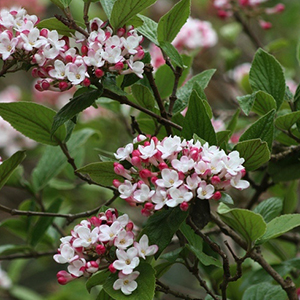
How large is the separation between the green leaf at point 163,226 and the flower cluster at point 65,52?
0.20m

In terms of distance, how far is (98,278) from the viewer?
703 millimetres

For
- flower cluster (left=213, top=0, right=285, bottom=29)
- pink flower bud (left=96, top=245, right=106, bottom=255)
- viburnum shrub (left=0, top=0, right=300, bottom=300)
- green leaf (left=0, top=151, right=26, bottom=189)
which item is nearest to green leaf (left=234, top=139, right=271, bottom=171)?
viburnum shrub (left=0, top=0, right=300, bottom=300)

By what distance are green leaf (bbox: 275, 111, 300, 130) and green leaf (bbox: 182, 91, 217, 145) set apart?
134 millimetres

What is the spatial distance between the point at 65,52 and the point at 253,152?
0.29 meters

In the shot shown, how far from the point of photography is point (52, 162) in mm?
1131

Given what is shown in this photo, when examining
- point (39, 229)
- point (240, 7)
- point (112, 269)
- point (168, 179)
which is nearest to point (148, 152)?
point (168, 179)

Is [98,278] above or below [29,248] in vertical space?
above

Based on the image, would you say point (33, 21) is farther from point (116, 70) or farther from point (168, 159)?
point (168, 159)

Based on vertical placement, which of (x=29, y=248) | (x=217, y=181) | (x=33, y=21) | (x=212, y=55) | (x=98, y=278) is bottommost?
(x=212, y=55)

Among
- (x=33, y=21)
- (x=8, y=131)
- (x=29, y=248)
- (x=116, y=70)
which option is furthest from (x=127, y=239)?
(x=8, y=131)

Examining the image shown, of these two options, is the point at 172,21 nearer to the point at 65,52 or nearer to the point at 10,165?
the point at 65,52

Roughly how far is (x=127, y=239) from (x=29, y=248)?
18.9 inches

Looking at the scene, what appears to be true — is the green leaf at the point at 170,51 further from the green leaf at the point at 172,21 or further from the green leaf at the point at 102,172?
the green leaf at the point at 102,172

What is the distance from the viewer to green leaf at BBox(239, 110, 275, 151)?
73 cm
